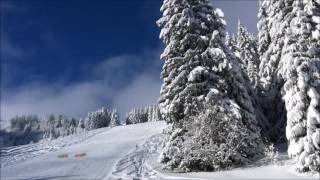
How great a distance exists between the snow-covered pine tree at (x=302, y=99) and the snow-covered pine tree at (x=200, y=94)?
14.2 ft

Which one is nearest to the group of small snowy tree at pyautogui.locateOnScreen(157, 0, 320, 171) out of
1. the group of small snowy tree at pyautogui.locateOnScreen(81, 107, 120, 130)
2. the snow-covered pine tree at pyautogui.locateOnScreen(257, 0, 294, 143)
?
the snow-covered pine tree at pyautogui.locateOnScreen(257, 0, 294, 143)

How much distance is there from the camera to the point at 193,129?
26.5m

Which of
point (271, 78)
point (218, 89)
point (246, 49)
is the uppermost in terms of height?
point (246, 49)

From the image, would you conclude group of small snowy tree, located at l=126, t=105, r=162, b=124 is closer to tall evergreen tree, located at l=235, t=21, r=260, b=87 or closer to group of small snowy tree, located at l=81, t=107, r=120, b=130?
group of small snowy tree, located at l=81, t=107, r=120, b=130

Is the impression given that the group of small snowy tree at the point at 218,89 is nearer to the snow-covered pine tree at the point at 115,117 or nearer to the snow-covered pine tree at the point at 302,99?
the snow-covered pine tree at the point at 302,99

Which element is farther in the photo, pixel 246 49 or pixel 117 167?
pixel 246 49

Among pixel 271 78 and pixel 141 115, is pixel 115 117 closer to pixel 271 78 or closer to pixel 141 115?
pixel 141 115

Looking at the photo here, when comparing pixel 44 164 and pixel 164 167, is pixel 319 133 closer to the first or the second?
pixel 164 167

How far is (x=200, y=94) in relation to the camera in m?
27.8

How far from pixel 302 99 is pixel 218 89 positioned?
6.76 metres

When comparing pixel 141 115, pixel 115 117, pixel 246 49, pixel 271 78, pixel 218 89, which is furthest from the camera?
pixel 141 115

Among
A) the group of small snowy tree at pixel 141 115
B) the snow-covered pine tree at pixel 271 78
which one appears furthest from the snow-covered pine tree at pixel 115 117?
the snow-covered pine tree at pixel 271 78

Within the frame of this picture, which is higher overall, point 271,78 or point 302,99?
point 271,78

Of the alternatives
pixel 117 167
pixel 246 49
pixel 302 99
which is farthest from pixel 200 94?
pixel 246 49
